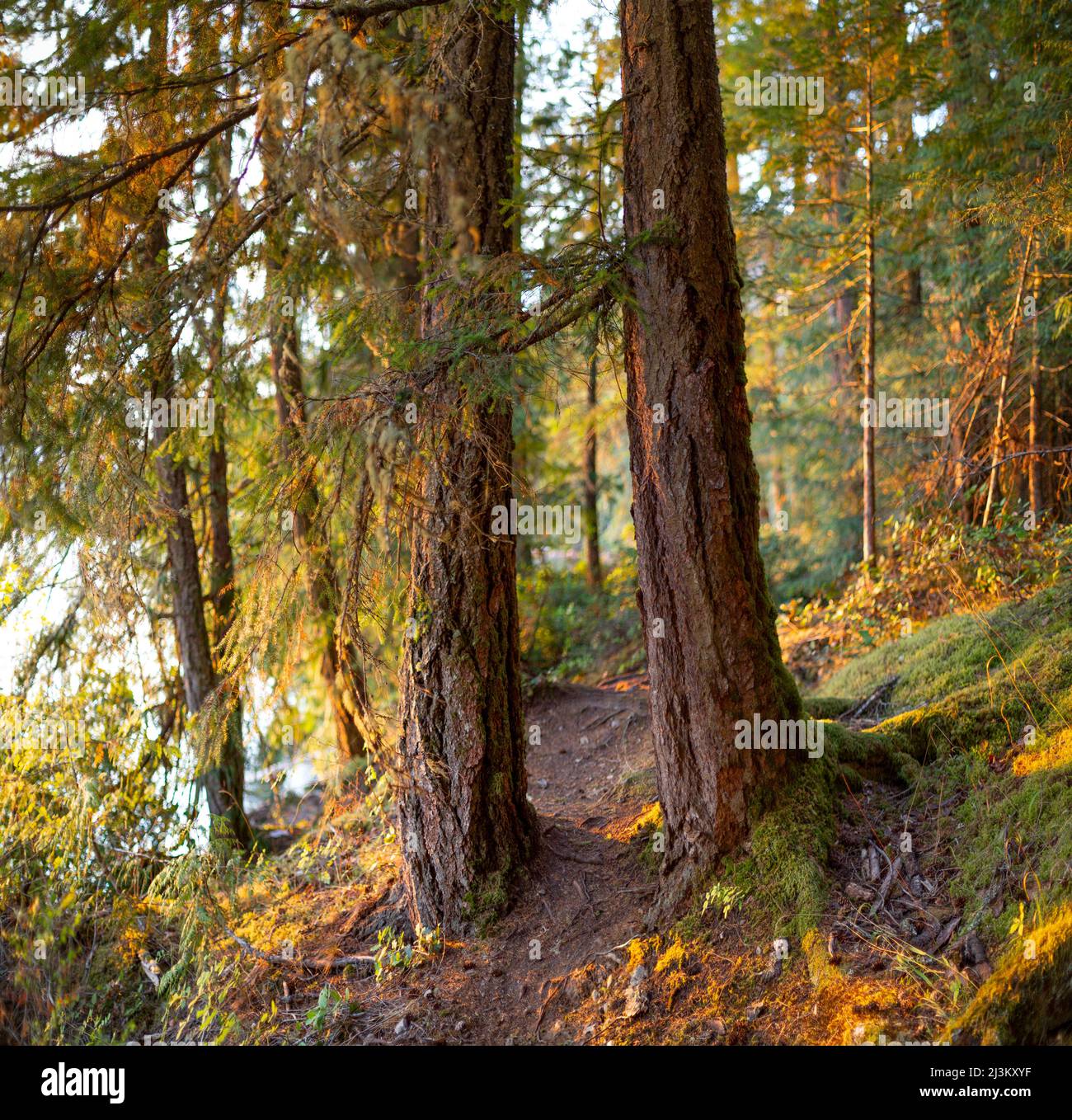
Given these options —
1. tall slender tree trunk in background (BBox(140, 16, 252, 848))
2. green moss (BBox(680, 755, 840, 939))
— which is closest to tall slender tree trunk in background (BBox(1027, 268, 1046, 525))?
green moss (BBox(680, 755, 840, 939))

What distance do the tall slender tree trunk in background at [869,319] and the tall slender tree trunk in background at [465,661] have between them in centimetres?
507

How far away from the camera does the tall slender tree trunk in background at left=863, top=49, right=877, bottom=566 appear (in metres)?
8.86

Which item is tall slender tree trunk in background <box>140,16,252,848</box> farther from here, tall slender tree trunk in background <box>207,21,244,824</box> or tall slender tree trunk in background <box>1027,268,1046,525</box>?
tall slender tree trunk in background <box>1027,268,1046,525</box>

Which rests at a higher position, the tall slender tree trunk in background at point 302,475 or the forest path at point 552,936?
the tall slender tree trunk in background at point 302,475

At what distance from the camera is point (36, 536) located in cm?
530

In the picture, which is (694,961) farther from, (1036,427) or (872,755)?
(1036,427)

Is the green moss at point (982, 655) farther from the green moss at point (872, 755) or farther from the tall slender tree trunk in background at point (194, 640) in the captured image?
the tall slender tree trunk in background at point (194, 640)

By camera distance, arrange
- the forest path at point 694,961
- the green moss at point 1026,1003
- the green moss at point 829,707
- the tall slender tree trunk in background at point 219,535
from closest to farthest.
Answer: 1. the green moss at point 1026,1003
2. the forest path at point 694,961
3. the green moss at point 829,707
4. the tall slender tree trunk in background at point 219,535

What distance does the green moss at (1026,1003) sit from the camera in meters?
3.34

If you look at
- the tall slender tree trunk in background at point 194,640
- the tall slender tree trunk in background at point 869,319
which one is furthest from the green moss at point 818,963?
the tall slender tree trunk in background at point 869,319

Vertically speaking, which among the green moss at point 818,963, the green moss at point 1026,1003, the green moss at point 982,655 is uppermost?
the green moss at point 982,655

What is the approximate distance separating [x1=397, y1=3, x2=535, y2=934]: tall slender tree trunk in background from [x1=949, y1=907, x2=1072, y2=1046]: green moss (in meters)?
2.71

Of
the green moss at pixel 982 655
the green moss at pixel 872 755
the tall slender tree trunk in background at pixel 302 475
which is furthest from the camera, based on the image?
the green moss at pixel 982 655

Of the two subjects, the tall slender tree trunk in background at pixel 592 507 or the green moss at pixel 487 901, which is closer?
the green moss at pixel 487 901
